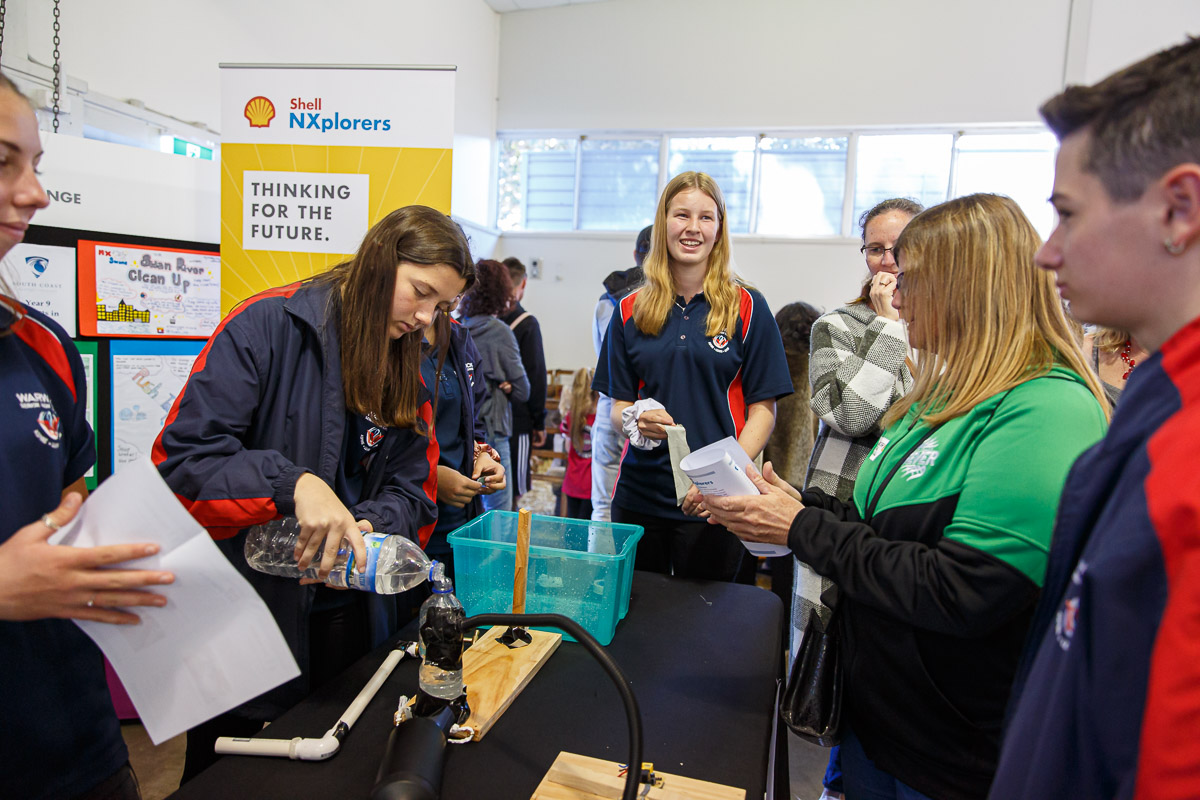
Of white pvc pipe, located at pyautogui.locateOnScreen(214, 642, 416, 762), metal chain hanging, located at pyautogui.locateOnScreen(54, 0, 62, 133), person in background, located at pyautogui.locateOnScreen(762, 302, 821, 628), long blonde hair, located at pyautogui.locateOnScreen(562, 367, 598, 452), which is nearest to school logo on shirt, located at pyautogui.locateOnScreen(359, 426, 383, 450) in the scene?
white pvc pipe, located at pyautogui.locateOnScreen(214, 642, 416, 762)

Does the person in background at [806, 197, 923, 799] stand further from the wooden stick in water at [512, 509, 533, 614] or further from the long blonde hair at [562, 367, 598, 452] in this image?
the long blonde hair at [562, 367, 598, 452]

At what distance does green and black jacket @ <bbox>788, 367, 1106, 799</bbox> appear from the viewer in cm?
89

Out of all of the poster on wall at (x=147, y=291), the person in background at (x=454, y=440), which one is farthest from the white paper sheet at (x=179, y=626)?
the poster on wall at (x=147, y=291)

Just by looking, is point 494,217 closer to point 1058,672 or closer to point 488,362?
point 488,362

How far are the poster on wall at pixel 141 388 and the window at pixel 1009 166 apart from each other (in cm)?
599

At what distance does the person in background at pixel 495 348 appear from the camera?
3654 millimetres

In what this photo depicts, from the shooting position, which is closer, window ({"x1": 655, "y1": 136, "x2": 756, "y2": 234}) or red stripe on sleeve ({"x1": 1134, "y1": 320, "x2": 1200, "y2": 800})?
red stripe on sleeve ({"x1": 1134, "y1": 320, "x2": 1200, "y2": 800})

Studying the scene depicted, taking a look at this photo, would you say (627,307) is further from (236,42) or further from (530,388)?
(236,42)

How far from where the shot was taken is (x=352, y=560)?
1.13m

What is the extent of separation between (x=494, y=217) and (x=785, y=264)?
3.03m

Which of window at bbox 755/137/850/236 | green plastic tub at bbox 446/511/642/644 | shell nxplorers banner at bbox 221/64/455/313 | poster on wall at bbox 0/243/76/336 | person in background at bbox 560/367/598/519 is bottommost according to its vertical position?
person in background at bbox 560/367/598/519

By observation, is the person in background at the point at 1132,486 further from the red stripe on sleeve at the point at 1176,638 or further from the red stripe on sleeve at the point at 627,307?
the red stripe on sleeve at the point at 627,307

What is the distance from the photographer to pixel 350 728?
0.98 meters

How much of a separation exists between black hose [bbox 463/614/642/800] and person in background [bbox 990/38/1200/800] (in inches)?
14.5
